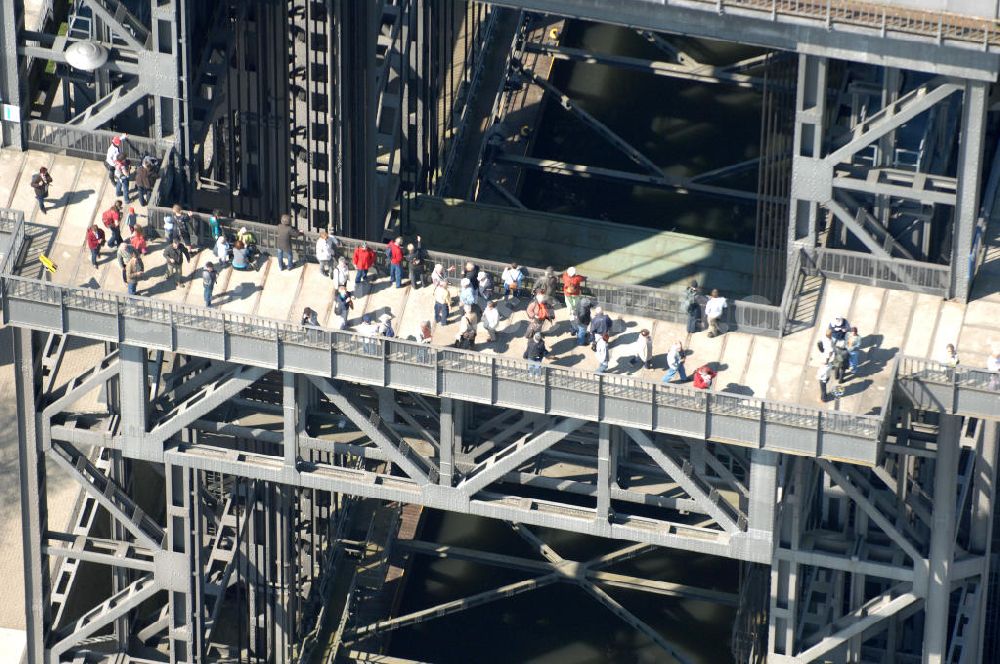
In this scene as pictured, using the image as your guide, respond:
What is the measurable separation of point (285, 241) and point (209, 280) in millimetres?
2509

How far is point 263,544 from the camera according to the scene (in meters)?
115

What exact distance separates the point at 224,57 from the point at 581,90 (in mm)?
33677

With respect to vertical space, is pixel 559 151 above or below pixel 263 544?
above

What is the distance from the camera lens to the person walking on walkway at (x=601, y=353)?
338 feet

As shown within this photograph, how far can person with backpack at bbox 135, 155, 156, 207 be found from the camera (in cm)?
10662

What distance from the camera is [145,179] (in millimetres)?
106688

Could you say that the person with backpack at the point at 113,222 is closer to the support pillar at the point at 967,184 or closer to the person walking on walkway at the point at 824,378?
the person walking on walkway at the point at 824,378

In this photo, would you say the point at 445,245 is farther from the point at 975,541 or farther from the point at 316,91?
the point at 975,541

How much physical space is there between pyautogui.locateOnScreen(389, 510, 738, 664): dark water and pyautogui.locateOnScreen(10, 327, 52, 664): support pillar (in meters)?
12.9

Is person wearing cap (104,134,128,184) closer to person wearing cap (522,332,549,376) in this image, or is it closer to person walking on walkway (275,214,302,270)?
person walking on walkway (275,214,302,270)

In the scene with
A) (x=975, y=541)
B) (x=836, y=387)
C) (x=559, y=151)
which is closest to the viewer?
(x=836, y=387)

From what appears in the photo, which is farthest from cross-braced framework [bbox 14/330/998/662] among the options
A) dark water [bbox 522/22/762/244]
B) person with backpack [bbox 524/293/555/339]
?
dark water [bbox 522/22/762/244]

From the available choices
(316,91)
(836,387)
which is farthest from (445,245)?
(836,387)

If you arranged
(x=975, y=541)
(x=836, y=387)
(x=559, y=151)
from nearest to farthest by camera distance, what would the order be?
(x=836, y=387)
(x=975, y=541)
(x=559, y=151)
